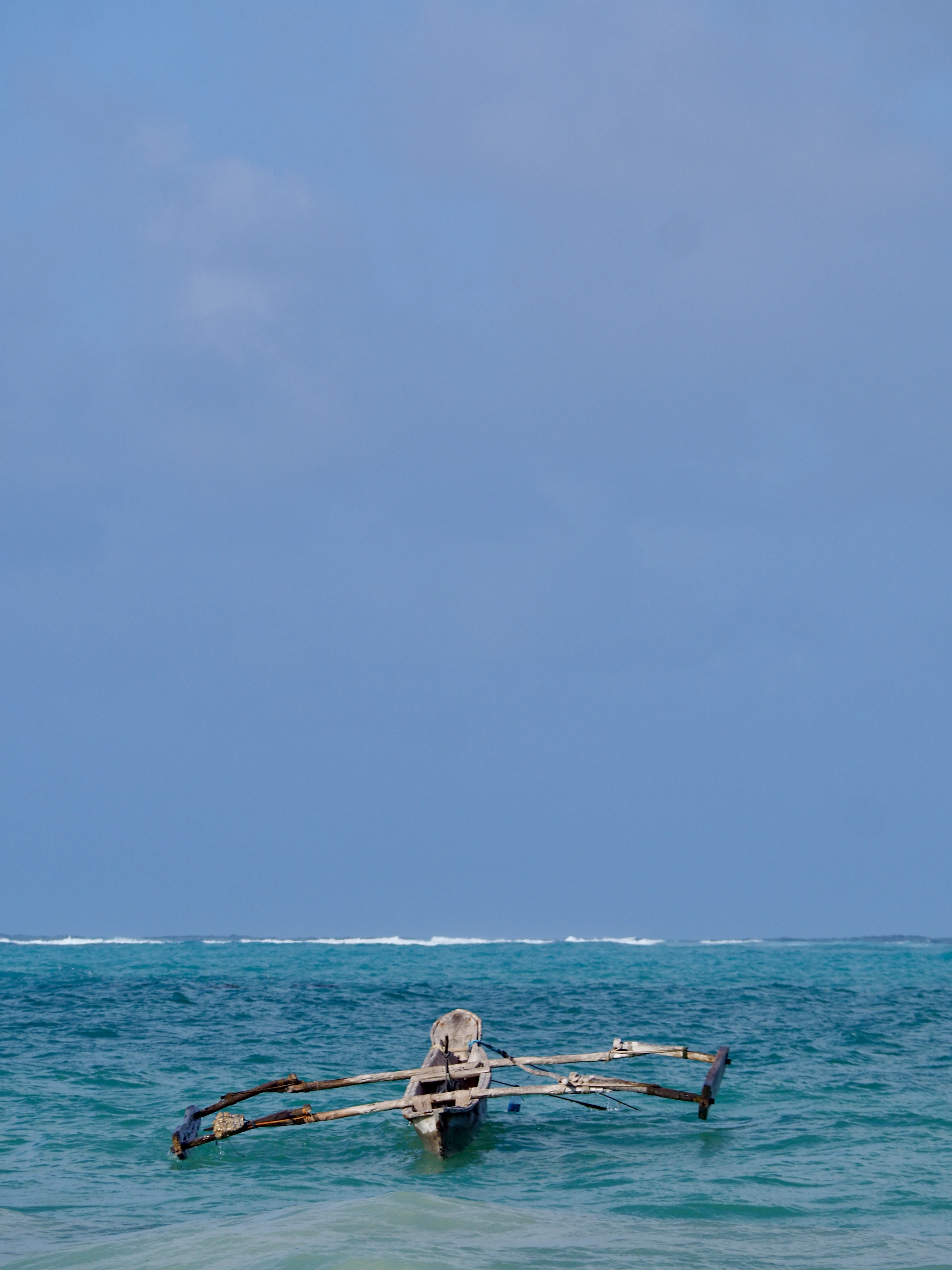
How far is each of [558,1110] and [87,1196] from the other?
27.8 ft

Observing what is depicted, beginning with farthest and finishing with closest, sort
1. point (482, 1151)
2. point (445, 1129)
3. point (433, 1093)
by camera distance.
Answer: point (433, 1093)
point (482, 1151)
point (445, 1129)

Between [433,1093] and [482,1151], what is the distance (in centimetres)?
196

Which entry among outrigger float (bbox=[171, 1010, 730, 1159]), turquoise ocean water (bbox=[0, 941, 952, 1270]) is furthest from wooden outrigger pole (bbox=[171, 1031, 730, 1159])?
turquoise ocean water (bbox=[0, 941, 952, 1270])

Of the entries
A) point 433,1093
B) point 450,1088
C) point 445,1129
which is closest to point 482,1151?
point 445,1129

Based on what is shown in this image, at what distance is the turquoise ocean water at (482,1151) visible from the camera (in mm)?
11859

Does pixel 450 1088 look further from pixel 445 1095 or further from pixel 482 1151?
pixel 482 1151

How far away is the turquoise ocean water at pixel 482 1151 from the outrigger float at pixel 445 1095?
0.36m

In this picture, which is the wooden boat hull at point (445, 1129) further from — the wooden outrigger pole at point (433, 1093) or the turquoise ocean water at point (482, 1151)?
the turquoise ocean water at point (482, 1151)

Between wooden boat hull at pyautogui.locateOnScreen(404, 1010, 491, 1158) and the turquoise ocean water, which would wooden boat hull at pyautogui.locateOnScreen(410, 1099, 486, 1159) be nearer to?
wooden boat hull at pyautogui.locateOnScreen(404, 1010, 491, 1158)

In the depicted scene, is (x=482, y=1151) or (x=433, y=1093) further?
(x=433, y=1093)

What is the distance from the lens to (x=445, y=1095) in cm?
1659

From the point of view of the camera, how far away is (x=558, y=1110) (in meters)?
19.5

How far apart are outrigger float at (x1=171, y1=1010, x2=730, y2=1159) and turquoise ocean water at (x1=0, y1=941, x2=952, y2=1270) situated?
36 centimetres

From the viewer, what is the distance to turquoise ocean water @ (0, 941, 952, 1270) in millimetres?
11859
